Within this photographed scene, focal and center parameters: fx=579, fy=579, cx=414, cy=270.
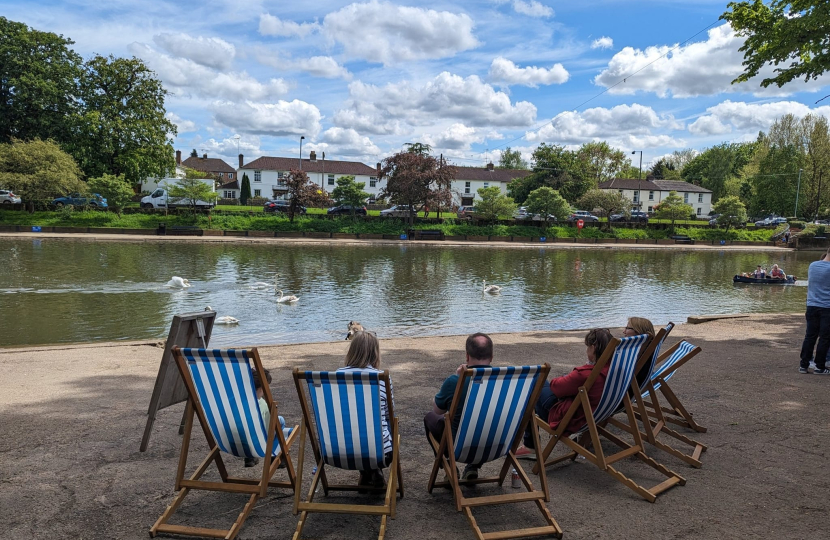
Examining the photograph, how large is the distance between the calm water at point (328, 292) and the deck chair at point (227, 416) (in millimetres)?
8340

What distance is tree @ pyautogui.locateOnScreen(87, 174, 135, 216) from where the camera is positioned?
40.2 m

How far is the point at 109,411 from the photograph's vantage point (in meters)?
5.69

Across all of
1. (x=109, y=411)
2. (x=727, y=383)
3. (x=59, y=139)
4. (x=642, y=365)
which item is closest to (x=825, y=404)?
(x=727, y=383)

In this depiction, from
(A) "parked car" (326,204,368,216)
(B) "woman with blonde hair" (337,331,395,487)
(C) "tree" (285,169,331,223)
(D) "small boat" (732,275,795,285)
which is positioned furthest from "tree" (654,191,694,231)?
(B) "woman with blonde hair" (337,331,395,487)

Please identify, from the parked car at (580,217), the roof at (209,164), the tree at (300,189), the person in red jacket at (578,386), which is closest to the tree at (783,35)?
the person in red jacket at (578,386)

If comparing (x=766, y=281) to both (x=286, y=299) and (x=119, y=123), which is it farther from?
(x=119, y=123)

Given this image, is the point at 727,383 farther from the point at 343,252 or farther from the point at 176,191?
the point at 176,191

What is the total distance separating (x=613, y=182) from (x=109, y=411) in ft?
275

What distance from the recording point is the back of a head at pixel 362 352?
A: 3.73 meters

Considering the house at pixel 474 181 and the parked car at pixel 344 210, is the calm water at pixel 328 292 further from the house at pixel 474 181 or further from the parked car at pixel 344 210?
the house at pixel 474 181

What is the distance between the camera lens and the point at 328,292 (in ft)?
64.0

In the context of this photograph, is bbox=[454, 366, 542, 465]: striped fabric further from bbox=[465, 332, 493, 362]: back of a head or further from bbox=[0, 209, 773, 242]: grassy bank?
bbox=[0, 209, 773, 242]: grassy bank

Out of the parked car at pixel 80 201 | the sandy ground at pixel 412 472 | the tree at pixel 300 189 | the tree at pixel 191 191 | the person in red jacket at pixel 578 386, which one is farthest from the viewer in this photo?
the tree at pixel 300 189

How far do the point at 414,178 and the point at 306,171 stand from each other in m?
29.9
